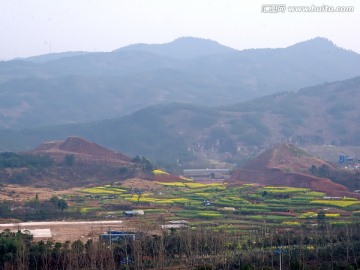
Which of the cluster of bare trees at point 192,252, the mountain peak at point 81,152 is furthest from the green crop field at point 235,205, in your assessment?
the mountain peak at point 81,152

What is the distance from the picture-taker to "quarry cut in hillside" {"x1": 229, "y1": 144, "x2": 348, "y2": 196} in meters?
46.3

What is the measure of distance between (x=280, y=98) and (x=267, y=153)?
5184cm

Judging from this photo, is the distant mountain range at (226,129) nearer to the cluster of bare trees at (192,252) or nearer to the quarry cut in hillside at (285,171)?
the quarry cut in hillside at (285,171)

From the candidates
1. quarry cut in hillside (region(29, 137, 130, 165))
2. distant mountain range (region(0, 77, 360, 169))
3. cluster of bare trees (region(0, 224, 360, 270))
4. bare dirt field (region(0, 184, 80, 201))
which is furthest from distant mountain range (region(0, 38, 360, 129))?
cluster of bare trees (region(0, 224, 360, 270))

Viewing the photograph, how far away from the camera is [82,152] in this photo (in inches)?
2325

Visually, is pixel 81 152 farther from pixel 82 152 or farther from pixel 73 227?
pixel 73 227

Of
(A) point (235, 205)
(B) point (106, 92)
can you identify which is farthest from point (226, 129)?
(B) point (106, 92)

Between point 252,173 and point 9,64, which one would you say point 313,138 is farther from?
point 9,64

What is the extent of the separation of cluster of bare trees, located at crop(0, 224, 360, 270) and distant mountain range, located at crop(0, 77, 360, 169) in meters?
53.6

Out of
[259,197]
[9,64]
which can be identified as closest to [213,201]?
[259,197]

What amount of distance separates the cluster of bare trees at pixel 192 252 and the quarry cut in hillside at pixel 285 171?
19.5 metres

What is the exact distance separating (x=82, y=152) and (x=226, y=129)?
35759mm

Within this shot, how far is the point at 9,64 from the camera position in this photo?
18950cm

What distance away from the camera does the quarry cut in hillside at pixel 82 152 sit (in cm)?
5559
